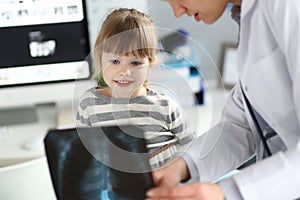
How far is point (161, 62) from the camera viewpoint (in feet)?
2.70

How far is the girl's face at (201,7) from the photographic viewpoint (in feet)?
2.48

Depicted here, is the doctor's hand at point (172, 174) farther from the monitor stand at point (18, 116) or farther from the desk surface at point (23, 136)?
the monitor stand at point (18, 116)

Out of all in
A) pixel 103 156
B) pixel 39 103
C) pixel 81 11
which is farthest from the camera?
pixel 39 103

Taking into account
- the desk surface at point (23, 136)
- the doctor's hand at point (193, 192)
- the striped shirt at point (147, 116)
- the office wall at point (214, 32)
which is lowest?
the desk surface at point (23, 136)

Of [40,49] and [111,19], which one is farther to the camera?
[40,49]

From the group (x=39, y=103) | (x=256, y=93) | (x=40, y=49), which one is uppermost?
(x=256, y=93)

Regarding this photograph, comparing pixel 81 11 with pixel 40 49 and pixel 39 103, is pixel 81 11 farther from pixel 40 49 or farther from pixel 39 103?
pixel 39 103

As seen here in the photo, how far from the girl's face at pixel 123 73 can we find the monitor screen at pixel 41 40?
67 centimetres

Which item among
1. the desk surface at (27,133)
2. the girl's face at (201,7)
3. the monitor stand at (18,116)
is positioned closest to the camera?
the girl's face at (201,7)

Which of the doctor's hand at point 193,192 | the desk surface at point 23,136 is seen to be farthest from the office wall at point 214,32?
the doctor's hand at point 193,192

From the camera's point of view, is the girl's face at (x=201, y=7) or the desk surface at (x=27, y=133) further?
the desk surface at (x=27, y=133)

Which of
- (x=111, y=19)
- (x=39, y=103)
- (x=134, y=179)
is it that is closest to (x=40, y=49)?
(x=39, y=103)

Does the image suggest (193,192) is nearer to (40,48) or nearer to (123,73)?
(123,73)

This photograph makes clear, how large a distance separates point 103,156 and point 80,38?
77cm
